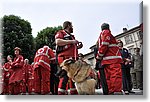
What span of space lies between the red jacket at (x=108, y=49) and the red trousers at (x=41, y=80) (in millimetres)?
536

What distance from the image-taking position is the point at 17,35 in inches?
145

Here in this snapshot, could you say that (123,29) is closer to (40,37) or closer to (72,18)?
(72,18)

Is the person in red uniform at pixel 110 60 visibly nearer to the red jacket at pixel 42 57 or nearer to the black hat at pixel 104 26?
the black hat at pixel 104 26

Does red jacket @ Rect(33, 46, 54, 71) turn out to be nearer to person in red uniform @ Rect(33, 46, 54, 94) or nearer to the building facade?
person in red uniform @ Rect(33, 46, 54, 94)

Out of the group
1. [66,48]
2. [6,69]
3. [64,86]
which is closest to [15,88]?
[6,69]

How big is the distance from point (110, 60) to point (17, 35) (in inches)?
34.7

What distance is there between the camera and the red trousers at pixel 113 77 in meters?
3.56

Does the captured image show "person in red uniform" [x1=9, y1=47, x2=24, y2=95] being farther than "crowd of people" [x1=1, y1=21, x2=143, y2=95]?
Yes

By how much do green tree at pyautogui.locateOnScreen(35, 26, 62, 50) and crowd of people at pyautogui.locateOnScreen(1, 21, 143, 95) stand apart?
4 centimetres

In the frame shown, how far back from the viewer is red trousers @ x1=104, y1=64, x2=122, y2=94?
11.7ft

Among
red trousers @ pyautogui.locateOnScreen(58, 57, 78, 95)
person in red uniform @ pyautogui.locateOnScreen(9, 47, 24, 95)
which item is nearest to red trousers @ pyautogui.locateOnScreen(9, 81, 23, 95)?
person in red uniform @ pyautogui.locateOnScreen(9, 47, 24, 95)

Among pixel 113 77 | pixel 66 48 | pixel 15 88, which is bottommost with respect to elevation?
pixel 15 88

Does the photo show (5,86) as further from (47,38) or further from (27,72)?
(47,38)

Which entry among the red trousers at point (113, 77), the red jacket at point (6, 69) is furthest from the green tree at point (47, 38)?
the red trousers at point (113, 77)
